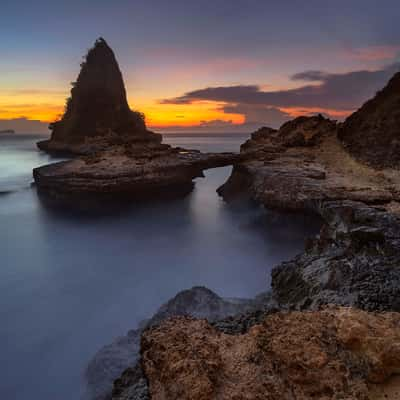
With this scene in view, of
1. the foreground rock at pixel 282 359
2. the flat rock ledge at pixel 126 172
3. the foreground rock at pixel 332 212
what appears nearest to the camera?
the foreground rock at pixel 282 359

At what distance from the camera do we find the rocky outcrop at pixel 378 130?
7.91 meters

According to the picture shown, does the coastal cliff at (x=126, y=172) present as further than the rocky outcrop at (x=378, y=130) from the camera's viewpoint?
Yes

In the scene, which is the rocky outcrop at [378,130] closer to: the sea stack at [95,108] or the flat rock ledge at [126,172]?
the flat rock ledge at [126,172]

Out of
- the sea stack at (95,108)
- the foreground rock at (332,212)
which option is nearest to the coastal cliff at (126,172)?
the foreground rock at (332,212)

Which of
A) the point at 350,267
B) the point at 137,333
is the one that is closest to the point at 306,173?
the point at 350,267

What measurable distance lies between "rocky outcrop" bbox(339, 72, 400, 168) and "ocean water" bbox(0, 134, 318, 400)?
8.39 feet

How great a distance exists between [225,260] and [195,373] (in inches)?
208

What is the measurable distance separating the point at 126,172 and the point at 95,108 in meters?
27.9

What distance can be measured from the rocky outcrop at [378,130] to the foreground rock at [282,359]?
6844 millimetres

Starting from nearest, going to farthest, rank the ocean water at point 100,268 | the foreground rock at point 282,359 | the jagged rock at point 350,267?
1. the foreground rock at point 282,359
2. the jagged rock at point 350,267
3. the ocean water at point 100,268

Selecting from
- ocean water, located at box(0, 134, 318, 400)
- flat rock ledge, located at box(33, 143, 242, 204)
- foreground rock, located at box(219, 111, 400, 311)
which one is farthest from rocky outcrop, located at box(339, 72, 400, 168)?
flat rock ledge, located at box(33, 143, 242, 204)

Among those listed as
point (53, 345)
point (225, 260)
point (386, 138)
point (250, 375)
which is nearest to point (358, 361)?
point (250, 375)

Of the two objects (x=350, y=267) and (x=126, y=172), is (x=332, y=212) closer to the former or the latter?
(x=350, y=267)

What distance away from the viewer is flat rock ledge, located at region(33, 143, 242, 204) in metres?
9.14
